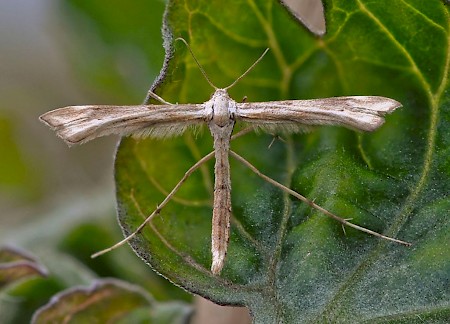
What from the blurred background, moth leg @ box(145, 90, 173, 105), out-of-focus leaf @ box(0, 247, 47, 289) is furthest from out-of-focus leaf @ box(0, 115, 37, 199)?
moth leg @ box(145, 90, 173, 105)

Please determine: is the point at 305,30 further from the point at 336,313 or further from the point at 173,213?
the point at 336,313

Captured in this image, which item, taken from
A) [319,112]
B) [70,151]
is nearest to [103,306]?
[319,112]

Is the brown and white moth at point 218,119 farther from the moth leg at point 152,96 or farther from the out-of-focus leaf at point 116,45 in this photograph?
the out-of-focus leaf at point 116,45

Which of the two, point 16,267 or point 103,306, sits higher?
point 16,267

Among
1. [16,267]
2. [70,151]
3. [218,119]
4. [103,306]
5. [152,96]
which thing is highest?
[152,96]

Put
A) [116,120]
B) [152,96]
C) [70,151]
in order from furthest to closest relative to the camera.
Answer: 1. [70,151]
2. [116,120]
3. [152,96]

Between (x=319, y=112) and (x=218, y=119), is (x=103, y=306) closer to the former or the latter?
(x=218, y=119)

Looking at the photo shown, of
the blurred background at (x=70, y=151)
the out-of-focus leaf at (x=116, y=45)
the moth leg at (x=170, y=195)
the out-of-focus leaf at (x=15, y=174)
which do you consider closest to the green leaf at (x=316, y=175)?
the moth leg at (x=170, y=195)
